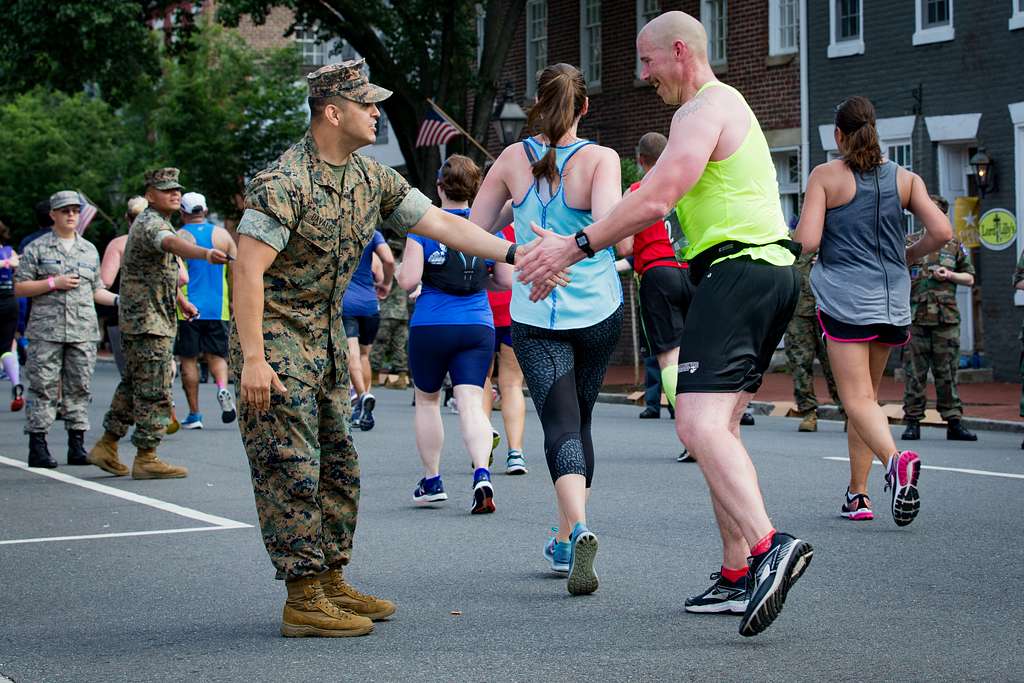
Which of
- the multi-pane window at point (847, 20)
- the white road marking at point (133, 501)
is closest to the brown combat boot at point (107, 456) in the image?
the white road marking at point (133, 501)

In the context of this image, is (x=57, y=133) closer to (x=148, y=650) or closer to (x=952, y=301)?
(x=952, y=301)

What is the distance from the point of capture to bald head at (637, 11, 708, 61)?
19.9ft

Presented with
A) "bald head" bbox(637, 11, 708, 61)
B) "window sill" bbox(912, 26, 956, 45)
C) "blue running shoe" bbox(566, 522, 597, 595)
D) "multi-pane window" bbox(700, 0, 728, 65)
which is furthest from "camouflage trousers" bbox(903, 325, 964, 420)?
"multi-pane window" bbox(700, 0, 728, 65)

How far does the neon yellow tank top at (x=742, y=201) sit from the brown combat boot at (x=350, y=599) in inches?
68.8

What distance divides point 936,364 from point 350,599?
925 centimetres

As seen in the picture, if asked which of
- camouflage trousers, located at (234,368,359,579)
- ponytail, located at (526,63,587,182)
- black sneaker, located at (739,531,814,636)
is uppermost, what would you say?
ponytail, located at (526,63,587,182)

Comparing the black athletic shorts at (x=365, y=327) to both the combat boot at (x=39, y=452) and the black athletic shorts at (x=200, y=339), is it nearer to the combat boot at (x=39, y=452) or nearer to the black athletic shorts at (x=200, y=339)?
the black athletic shorts at (x=200, y=339)

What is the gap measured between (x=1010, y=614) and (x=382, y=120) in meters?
38.2

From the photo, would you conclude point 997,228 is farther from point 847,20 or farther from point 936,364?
point 936,364

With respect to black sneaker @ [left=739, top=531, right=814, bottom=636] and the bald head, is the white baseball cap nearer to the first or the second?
the bald head

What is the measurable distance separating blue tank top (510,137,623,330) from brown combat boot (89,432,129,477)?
543cm

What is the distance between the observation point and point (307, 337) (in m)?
6.03

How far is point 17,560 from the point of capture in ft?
26.3

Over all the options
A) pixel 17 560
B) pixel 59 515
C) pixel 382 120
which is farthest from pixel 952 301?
pixel 382 120
